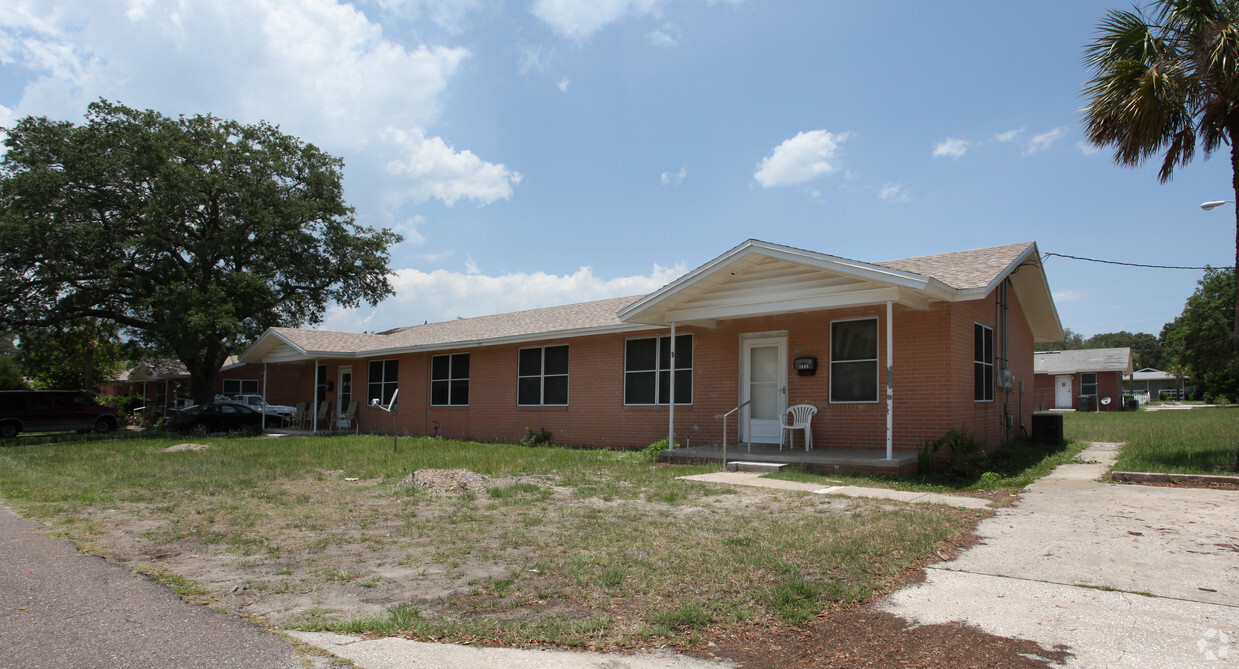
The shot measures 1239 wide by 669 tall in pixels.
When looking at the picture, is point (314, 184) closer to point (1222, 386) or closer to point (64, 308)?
point (64, 308)

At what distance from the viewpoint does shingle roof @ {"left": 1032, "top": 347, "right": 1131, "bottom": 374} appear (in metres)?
37.8

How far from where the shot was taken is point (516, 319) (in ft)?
70.1

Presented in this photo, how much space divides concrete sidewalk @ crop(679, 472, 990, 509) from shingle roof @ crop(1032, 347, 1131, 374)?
35.5 metres

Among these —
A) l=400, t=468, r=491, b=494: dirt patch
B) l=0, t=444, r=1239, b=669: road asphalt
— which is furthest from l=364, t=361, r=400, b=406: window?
l=0, t=444, r=1239, b=669: road asphalt

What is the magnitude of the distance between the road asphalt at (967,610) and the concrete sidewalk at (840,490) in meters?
1.39

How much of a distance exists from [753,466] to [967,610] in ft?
22.5

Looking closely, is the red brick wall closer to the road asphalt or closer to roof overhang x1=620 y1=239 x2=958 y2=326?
roof overhang x1=620 y1=239 x2=958 y2=326

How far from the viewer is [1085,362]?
3928 cm

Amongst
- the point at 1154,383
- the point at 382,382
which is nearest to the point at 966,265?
the point at 382,382

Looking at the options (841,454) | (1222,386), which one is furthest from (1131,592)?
(1222,386)

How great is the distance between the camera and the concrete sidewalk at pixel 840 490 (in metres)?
8.31

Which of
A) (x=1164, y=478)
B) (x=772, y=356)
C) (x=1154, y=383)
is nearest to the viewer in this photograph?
(x=1164, y=478)

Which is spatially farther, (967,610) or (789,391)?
(789,391)

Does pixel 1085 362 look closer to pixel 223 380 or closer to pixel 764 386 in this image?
pixel 764 386
